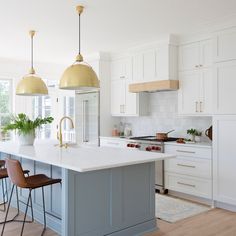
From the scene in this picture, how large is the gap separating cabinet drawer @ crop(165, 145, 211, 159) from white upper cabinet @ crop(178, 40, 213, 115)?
584 mm

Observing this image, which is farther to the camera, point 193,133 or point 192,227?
point 193,133

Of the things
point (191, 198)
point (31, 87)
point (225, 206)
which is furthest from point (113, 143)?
point (225, 206)

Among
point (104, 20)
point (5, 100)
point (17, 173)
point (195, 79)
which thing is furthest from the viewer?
point (5, 100)

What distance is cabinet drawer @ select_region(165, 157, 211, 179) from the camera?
14.5 ft

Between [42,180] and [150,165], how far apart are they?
4.01ft

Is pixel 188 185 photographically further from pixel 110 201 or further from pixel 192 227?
pixel 110 201

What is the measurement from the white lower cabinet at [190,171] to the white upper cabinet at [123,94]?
1.29 m

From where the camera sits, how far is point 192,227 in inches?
141

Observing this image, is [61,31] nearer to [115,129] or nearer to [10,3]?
[10,3]

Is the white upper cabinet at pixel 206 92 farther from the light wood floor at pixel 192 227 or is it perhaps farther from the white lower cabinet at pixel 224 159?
the light wood floor at pixel 192 227

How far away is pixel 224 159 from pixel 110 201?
1.94 meters

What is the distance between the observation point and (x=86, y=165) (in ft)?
8.63

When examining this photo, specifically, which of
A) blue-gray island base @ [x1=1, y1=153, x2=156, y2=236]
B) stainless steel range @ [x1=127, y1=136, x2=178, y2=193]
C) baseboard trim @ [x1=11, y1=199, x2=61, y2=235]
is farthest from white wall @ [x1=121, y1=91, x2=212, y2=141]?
baseboard trim @ [x1=11, y1=199, x2=61, y2=235]

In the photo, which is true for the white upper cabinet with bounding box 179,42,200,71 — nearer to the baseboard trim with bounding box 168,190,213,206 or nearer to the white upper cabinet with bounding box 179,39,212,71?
the white upper cabinet with bounding box 179,39,212,71
